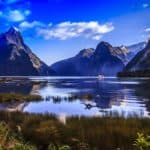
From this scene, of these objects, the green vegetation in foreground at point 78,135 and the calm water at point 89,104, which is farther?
the calm water at point 89,104

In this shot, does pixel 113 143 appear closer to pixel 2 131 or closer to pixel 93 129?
pixel 93 129

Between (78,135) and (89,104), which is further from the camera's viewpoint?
(89,104)

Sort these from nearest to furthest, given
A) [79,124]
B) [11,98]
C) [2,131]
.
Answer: [2,131], [79,124], [11,98]

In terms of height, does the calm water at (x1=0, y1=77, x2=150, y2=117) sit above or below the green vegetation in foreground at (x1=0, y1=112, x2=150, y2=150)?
below

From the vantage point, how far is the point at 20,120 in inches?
976

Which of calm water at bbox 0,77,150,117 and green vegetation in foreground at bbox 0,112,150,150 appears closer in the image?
green vegetation in foreground at bbox 0,112,150,150

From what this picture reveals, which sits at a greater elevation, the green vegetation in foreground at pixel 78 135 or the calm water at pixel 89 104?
the green vegetation in foreground at pixel 78 135

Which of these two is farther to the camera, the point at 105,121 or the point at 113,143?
the point at 105,121

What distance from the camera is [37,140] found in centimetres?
1883

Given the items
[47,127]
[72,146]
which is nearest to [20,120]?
[47,127]

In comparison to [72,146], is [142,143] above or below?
above

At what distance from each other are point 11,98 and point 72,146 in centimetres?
4086

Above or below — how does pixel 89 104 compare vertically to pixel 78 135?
below

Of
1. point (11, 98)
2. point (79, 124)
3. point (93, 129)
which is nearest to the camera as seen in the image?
point (93, 129)
